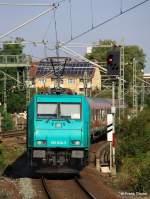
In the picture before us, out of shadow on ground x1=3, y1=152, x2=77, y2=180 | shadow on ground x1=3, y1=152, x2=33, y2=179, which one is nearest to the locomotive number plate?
shadow on ground x1=3, y1=152, x2=77, y2=180

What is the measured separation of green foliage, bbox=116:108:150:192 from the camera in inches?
740

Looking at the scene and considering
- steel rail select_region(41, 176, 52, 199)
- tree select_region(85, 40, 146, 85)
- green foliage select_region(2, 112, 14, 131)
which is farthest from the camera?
tree select_region(85, 40, 146, 85)

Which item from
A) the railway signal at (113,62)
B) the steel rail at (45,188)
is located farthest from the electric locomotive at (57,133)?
the railway signal at (113,62)

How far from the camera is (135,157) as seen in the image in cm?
2445

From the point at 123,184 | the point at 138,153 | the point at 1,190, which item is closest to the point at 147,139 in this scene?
the point at 138,153

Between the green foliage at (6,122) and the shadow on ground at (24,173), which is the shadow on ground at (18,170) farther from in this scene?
the green foliage at (6,122)

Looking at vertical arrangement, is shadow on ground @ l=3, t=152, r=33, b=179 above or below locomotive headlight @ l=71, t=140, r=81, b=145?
below

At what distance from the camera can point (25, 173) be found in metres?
Answer: 24.5

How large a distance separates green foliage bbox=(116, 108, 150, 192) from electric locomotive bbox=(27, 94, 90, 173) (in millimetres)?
1785

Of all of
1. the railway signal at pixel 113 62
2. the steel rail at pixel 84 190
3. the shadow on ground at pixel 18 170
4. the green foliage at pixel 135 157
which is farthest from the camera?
the railway signal at pixel 113 62

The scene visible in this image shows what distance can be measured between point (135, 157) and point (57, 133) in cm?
427

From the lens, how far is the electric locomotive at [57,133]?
21.3m

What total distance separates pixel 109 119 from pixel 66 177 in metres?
2.79

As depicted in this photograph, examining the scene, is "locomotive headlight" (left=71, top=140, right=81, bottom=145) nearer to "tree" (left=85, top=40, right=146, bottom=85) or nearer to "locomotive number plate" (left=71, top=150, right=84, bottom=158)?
"locomotive number plate" (left=71, top=150, right=84, bottom=158)
